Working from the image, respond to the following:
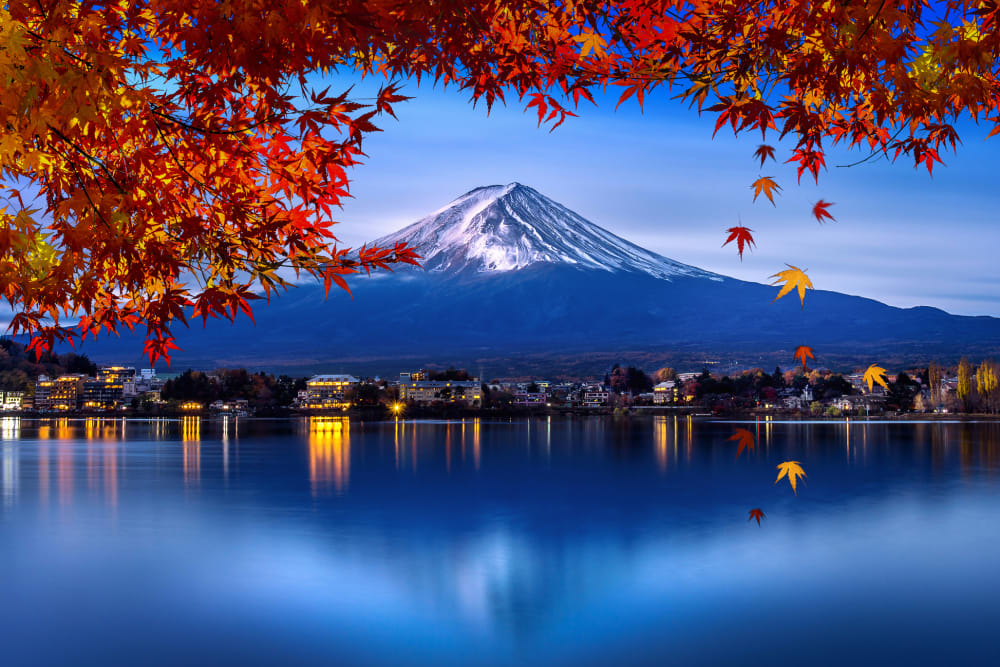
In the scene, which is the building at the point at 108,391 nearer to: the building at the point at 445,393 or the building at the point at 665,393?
the building at the point at 445,393

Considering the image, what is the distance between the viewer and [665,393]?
150m

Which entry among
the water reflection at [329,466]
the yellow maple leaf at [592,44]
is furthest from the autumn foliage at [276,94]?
the water reflection at [329,466]

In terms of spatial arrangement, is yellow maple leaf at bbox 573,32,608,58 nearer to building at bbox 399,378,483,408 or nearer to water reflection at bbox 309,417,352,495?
water reflection at bbox 309,417,352,495

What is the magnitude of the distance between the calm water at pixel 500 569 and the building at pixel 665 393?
112 m

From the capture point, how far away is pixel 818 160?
485cm

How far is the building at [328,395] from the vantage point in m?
142

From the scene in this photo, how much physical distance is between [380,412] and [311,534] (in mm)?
119875

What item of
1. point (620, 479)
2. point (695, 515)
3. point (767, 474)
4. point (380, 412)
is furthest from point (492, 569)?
point (380, 412)

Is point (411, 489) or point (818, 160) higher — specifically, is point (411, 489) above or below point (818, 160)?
below

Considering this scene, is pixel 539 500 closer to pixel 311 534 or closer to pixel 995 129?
pixel 311 534

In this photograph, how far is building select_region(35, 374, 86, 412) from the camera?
152 meters

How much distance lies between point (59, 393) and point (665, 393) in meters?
115

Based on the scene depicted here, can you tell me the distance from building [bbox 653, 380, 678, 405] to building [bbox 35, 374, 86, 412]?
359 feet

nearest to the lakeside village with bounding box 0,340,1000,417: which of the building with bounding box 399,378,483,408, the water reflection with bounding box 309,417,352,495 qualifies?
the building with bounding box 399,378,483,408
